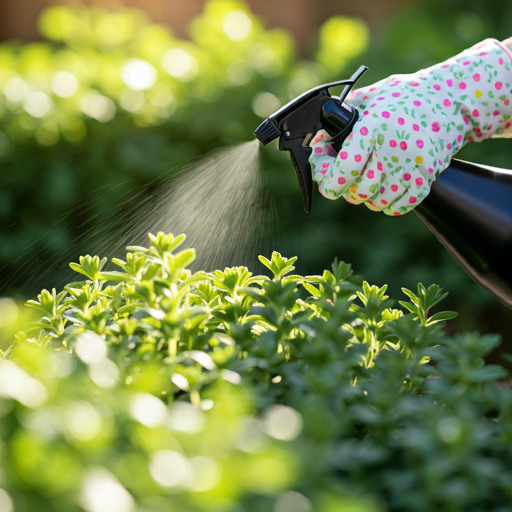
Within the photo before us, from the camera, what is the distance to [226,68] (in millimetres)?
3951

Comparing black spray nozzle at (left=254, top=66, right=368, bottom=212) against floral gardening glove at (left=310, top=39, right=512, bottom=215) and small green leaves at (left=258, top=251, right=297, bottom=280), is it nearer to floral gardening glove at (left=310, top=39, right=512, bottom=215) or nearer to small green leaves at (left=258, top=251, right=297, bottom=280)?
floral gardening glove at (left=310, top=39, right=512, bottom=215)

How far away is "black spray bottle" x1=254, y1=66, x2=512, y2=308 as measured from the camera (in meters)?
1.56

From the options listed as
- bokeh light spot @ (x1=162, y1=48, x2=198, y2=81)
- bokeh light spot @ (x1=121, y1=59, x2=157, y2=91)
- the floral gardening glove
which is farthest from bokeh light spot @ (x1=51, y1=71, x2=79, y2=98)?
the floral gardening glove

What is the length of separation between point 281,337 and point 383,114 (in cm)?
62

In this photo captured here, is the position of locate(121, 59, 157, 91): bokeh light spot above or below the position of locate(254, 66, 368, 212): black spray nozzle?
above

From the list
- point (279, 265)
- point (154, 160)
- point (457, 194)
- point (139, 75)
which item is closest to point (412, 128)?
point (457, 194)

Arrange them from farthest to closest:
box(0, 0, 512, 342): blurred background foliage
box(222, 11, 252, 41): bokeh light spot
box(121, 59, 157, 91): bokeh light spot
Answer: box(222, 11, 252, 41): bokeh light spot → box(121, 59, 157, 91): bokeh light spot → box(0, 0, 512, 342): blurred background foliage

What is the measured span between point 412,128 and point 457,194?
17cm

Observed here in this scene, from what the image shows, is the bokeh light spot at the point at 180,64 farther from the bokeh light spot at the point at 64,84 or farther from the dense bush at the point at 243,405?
the dense bush at the point at 243,405

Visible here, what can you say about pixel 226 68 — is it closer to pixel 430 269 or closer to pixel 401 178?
pixel 430 269

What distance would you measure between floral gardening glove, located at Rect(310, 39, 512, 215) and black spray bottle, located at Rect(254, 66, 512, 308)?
36 millimetres

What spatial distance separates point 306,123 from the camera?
1.65 m

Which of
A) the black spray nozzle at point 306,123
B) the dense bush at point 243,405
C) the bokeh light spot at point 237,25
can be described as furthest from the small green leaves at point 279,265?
the bokeh light spot at point 237,25

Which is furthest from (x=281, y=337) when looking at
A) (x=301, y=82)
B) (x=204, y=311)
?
(x=301, y=82)
